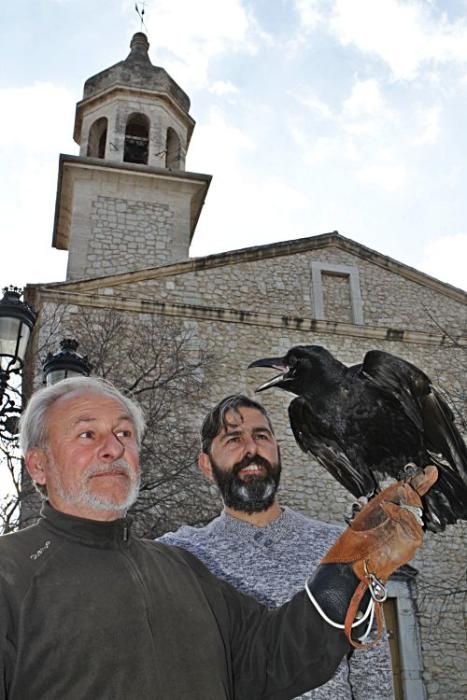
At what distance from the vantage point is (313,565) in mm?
2184

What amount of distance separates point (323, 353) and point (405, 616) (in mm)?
5962

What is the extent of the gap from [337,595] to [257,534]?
847mm

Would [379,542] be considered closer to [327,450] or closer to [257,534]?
[257,534]

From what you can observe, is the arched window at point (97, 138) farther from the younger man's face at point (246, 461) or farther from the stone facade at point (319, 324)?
the younger man's face at point (246, 461)

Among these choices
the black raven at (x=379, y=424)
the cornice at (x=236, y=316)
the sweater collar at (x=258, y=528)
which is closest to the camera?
the sweater collar at (x=258, y=528)

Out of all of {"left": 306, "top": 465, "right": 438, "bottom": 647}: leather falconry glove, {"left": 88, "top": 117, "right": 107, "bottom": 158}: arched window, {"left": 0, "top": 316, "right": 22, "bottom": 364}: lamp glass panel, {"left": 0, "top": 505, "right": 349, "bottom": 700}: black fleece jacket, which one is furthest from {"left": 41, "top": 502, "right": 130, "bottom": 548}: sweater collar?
{"left": 88, "top": 117, "right": 107, "bottom": 158}: arched window

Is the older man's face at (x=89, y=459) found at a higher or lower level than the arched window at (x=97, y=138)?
lower

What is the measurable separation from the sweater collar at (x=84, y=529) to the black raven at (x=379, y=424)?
2.18 meters

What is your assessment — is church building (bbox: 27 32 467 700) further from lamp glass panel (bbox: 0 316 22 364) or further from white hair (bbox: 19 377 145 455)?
white hair (bbox: 19 377 145 455)

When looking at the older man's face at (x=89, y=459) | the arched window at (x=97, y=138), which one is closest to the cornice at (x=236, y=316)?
the arched window at (x=97, y=138)

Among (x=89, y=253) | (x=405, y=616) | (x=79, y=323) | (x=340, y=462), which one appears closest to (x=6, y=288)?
(x=340, y=462)

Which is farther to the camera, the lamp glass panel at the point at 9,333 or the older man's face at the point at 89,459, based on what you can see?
the lamp glass panel at the point at 9,333

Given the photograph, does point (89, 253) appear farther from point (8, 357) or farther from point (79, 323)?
point (8, 357)

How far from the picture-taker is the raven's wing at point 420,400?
12.0 ft
